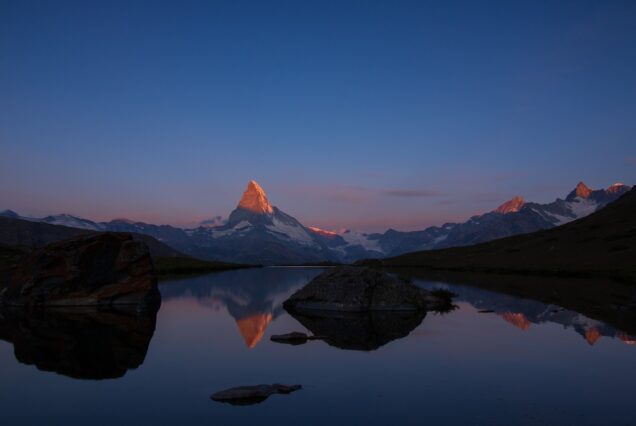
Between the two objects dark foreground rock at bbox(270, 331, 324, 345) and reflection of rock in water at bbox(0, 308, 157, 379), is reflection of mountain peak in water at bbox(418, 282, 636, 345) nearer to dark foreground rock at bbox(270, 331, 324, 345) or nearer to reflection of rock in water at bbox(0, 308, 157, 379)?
dark foreground rock at bbox(270, 331, 324, 345)

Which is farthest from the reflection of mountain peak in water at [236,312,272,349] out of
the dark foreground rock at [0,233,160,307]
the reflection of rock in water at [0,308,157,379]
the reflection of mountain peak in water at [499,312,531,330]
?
the reflection of mountain peak in water at [499,312,531,330]

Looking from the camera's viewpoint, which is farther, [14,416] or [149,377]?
[149,377]

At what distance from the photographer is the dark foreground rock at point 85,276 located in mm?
52719

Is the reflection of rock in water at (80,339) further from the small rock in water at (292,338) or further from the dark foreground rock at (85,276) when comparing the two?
the small rock in water at (292,338)

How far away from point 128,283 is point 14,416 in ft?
121

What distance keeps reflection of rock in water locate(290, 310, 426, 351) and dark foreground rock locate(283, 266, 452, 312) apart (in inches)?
48.3

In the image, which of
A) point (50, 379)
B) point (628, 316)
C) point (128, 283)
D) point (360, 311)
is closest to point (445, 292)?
point (360, 311)

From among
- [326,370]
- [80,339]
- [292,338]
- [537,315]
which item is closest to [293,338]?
[292,338]

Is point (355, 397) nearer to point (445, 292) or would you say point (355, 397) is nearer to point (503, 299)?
point (445, 292)

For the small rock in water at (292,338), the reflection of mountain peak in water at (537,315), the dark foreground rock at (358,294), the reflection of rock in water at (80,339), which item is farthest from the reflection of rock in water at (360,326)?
the reflection of rock in water at (80,339)

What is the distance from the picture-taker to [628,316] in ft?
149

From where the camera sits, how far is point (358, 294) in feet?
169

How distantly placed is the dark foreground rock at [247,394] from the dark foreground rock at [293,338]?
11.8 meters

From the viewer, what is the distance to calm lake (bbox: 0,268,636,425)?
64.7 feet
